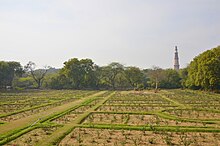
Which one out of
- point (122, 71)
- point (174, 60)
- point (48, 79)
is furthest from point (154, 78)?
point (174, 60)

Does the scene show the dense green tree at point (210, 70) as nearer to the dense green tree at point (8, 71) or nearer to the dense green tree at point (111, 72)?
the dense green tree at point (111, 72)

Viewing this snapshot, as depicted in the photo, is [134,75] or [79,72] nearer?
[79,72]

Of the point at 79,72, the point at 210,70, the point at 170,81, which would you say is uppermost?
the point at 79,72

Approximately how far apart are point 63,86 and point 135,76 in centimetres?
2293

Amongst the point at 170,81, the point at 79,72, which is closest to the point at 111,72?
the point at 79,72

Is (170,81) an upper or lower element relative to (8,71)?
lower

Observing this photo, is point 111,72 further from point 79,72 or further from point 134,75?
point 79,72

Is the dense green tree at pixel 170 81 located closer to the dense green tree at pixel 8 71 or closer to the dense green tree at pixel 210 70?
the dense green tree at pixel 210 70

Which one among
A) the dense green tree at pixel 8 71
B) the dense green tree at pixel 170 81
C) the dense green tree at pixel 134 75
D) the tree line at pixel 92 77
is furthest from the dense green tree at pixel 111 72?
the dense green tree at pixel 8 71

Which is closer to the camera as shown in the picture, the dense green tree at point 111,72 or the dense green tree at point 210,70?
the dense green tree at point 210,70

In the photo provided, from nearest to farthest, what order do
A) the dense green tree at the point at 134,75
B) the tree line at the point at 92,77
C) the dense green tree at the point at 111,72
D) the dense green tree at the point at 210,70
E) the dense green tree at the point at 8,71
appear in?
the dense green tree at the point at 210,70 → the dense green tree at the point at 8,71 → the tree line at the point at 92,77 → the dense green tree at the point at 134,75 → the dense green tree at the point at 111,72

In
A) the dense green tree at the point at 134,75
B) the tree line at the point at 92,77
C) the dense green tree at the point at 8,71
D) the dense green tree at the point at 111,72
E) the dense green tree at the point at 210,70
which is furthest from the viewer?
the dense green tree at the point at 111,72

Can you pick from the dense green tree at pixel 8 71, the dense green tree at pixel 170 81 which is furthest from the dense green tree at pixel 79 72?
the dense green tree at pixel 170 81

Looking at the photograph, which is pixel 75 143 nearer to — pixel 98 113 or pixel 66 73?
pixel 98 113
